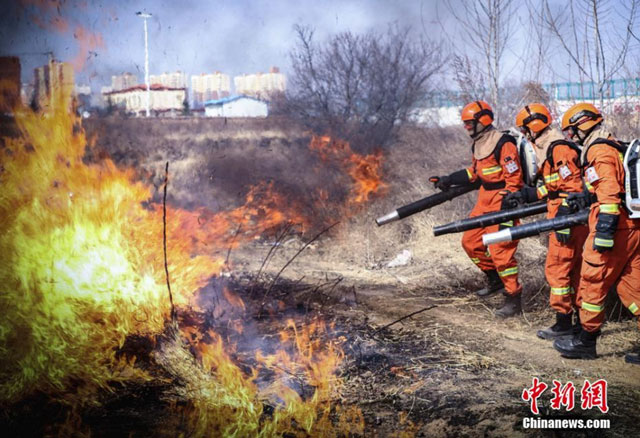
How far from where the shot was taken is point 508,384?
3.94 metres

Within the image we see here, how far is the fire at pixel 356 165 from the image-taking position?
11375 millimetres

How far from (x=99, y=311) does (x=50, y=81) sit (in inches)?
91.4

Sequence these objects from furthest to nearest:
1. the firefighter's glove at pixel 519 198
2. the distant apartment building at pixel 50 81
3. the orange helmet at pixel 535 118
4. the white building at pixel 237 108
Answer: the white building at pixel 237 108 → the firefighter's glove at pixel 519 198 → the orange helmet at pixel 535 118 → the distant apartment building at pixel 50 81

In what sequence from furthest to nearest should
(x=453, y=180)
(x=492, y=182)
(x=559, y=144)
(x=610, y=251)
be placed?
(x=453, y=180)
(x=492, y=182)
(x=559, y=144)
(x=610, y=251)

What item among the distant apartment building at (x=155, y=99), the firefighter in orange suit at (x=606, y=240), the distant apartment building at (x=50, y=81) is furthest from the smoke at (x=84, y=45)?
the firefighter in orange suit at (x=606, y=240)

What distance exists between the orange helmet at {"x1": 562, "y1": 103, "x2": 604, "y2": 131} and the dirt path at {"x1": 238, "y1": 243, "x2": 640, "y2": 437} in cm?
197

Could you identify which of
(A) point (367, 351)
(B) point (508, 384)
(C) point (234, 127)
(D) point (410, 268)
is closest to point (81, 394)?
(A) point (367, 351)

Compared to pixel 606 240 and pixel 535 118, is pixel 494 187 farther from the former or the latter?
pixel 606 240

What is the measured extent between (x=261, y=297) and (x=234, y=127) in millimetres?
15703

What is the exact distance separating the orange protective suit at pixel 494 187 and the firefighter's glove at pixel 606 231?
4.94ft

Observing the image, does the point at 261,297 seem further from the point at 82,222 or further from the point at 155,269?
the point at 82,222

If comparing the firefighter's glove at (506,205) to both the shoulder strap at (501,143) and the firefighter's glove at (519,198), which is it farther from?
the shoulder strap at (501,143)

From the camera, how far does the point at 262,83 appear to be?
50.8ft

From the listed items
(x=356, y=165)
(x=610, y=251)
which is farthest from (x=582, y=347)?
(x=356, y=165)
